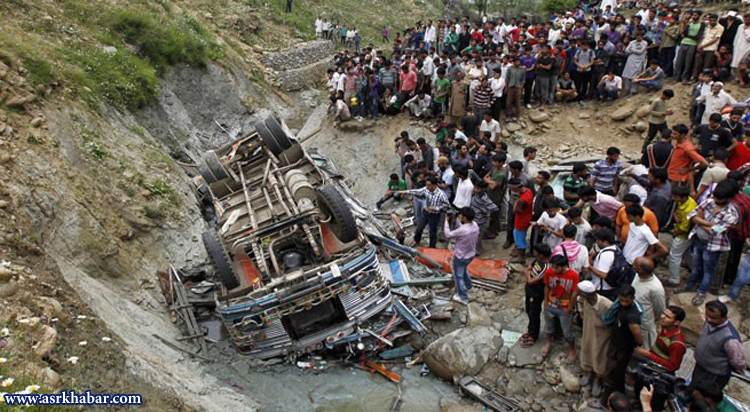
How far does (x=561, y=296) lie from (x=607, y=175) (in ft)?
9.34

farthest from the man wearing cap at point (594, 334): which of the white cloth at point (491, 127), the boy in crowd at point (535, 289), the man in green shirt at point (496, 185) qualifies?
the white cloth at point (491, 127)

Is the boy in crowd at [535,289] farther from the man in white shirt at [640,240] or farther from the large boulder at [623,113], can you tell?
the large boulder at [623,113]

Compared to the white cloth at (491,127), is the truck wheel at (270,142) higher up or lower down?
lower down

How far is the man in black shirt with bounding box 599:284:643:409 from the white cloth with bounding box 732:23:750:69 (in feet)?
28.4

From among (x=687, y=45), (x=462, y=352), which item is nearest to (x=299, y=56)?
(x=687, y=45)

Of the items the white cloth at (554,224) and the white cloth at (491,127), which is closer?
the white cloth at (554,224)

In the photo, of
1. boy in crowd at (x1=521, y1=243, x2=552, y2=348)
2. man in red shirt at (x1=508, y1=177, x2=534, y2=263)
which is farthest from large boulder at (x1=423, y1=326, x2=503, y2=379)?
man in red shirt at (x1=508, y1=177, x2=534, y2=263)

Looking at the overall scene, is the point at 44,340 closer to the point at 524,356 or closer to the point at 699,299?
the point at 524,356

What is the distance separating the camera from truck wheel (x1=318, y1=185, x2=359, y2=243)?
7.65 metres

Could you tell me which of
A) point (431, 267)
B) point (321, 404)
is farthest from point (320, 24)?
point (321, 404)

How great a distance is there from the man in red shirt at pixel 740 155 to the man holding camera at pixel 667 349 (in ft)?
12.1

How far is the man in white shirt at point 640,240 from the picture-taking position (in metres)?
6.21

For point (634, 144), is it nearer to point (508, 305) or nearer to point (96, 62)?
→ point (508, 305)

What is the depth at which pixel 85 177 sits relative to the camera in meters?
9.60
